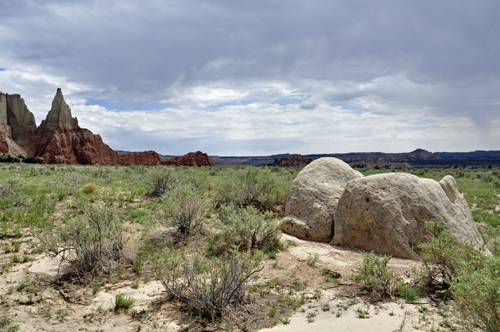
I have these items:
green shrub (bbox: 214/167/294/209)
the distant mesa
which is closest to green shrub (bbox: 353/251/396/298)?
green shrub (bbox: 214/167/294/209)

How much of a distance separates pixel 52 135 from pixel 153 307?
69.3 metres

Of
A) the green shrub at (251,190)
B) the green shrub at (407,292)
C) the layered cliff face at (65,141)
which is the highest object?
the layered cliff face at (65,141)

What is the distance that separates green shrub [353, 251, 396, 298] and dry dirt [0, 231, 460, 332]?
22 centimetres

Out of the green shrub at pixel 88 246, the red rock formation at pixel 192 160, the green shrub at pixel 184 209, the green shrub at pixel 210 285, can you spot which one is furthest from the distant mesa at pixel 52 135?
the green shrub at pixel 210 285

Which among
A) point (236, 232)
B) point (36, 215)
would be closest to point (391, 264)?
point (236, 232)

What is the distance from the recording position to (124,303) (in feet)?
15.9

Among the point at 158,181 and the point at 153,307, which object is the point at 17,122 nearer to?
the point at 158,181

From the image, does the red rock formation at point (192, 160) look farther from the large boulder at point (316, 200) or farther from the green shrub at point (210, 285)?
the green shrub at point (210, 285)

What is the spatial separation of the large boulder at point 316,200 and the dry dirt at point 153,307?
84.8 inches

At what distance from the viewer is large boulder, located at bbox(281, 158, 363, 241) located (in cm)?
846

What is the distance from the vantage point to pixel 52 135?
6022cm

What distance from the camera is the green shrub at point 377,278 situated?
16.1 feet

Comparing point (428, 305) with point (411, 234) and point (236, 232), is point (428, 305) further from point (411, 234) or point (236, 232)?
point (236, 232)

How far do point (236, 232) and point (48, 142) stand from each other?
67.6m
